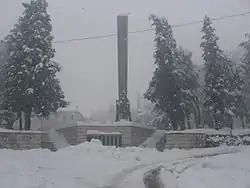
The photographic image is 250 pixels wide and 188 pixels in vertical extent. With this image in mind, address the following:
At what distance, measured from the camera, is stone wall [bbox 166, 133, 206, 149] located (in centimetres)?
2212

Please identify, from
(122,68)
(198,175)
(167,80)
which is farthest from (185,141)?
(198,175)

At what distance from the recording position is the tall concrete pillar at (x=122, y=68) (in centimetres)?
2847

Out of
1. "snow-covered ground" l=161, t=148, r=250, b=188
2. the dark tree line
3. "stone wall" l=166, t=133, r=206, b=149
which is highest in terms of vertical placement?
the dark tree line

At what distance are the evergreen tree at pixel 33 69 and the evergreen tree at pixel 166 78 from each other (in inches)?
278

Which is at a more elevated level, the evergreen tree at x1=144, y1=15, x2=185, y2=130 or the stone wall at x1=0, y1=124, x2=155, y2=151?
the evergreen tree at x1=144, y1=15, x2=185, y2=130

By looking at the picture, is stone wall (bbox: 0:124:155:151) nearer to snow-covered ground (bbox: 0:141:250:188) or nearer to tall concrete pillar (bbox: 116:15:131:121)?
tall concrete pillar (bbox: 116:15:131:121)

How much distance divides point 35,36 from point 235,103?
55.8ft

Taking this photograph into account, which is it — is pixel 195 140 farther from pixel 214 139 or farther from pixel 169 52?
pixel 169 52

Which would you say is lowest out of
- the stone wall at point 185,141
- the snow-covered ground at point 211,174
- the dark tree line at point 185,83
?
the snow-covered ground at point 211,174

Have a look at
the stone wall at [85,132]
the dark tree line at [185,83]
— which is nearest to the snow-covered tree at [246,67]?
the dark tree line at [185,83]

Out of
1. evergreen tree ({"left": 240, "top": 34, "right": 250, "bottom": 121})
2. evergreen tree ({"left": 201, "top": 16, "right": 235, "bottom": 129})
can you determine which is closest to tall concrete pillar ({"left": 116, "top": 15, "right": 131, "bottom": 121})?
evergreen tree ({"left": 201, "top": 16, "right": 235, "bottom": 129})

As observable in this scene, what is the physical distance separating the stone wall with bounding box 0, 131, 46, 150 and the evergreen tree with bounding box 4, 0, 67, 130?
21.2ft

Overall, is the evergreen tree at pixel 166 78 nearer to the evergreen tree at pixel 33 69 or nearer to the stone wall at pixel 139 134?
the stone wall at pixel 139 134

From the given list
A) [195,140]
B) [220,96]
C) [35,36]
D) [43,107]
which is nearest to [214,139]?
[195,140]
